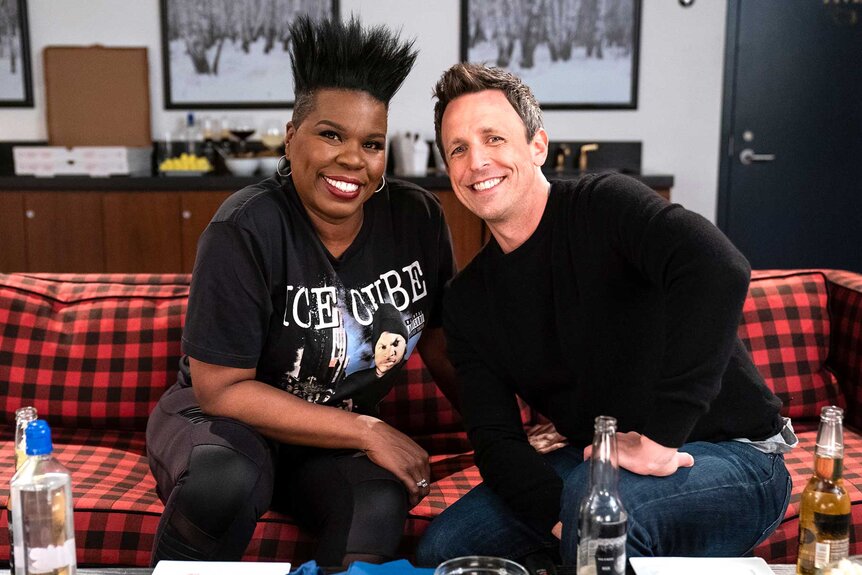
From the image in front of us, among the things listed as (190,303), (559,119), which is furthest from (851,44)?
(190,303)

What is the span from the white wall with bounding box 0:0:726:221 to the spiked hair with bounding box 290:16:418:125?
2.85m

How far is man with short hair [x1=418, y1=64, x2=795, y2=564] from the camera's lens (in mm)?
1466

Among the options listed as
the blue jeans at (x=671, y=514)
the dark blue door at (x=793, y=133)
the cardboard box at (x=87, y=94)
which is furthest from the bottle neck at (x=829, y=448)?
the cardboard box at (x=87, y=94)

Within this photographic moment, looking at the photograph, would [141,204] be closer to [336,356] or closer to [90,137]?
[90,137]

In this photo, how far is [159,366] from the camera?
223cm

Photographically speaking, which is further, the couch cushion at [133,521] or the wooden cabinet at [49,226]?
the wooden cabinet at [49,226]

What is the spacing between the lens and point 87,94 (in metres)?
4.47

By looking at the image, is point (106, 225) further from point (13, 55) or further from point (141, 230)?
point (13, 55)

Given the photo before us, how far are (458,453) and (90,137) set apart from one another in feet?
9.97

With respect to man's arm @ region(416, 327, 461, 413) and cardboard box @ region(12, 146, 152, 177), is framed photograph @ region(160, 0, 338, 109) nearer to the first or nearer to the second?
cardboard box @ region(12, 146, 152, 177)

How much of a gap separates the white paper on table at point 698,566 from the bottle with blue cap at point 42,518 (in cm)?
78

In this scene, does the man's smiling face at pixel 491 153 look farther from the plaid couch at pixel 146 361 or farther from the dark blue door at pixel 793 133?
the dark blue door at pixel 793 133

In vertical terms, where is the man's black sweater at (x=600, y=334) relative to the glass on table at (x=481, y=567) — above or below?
above

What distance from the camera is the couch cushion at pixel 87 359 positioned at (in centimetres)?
221
